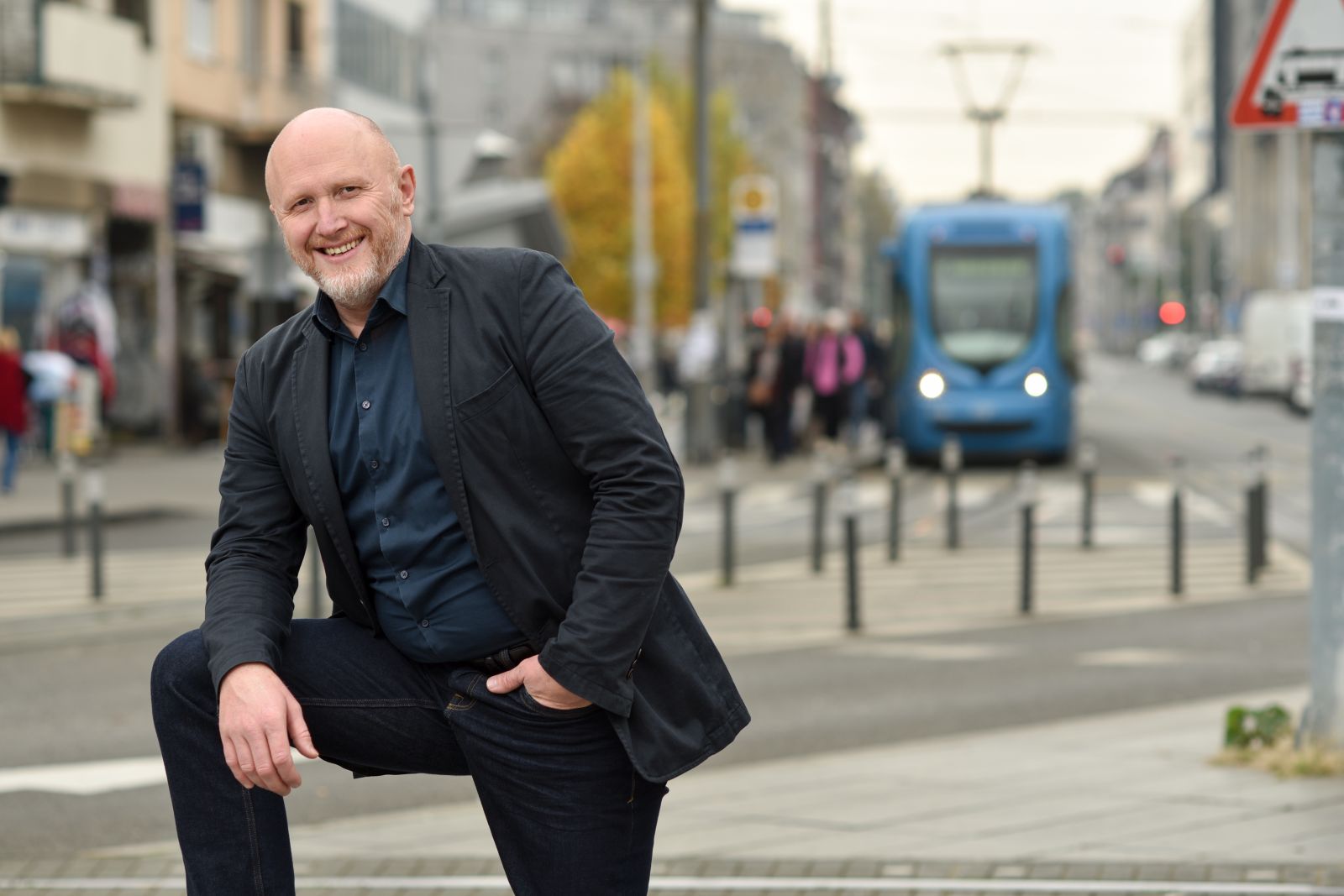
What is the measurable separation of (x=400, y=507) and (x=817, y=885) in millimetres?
2795

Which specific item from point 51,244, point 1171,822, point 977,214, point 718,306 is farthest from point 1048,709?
point 718,306

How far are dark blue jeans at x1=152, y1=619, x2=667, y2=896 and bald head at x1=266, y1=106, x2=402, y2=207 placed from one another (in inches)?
28.3

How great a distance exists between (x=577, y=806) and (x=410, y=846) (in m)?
3.28

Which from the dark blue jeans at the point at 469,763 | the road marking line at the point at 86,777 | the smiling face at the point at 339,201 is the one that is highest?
the smiling face at the point at 339,201

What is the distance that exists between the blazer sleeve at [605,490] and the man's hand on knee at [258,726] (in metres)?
0.38

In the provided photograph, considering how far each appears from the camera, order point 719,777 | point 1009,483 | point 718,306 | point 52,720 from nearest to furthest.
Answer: point 719,777
point 52,720
point 1009,483
point 718,306

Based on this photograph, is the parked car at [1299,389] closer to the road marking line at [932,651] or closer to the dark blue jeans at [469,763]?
the road marking line at [932,651]

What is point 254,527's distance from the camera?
3531 millimetres

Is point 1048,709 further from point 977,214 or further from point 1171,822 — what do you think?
point 977,214

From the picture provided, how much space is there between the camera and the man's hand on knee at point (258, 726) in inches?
127

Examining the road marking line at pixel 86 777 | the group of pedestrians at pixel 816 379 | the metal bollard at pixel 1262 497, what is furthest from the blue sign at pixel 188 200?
the road marking line at pixel 86 777

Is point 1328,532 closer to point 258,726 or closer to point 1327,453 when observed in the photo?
point 1327,453

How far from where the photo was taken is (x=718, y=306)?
68.2m

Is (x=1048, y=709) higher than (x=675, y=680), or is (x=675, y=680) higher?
(x=675, y=680)
